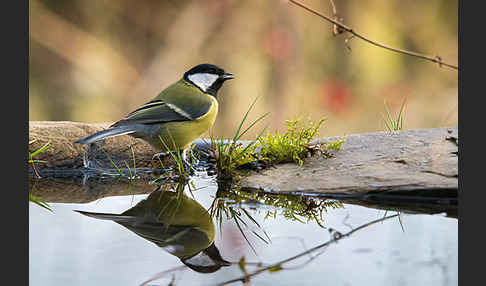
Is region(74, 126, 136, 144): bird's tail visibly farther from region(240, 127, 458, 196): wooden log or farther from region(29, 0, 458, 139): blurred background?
region(29, 0, 458, 139): blurred background

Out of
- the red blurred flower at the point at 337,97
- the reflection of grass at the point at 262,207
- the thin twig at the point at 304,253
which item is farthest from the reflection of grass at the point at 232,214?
the red blurred flower at the point at 337,97

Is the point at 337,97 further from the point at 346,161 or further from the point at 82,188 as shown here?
the point at 82,188

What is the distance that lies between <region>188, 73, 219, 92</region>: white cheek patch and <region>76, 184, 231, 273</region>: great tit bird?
41.2 inches

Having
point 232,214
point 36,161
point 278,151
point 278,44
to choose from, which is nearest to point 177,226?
point 232,214

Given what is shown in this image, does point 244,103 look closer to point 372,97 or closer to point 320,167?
point 372,97

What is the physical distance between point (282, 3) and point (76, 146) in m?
3.72

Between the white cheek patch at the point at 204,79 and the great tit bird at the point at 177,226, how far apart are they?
1.05 m

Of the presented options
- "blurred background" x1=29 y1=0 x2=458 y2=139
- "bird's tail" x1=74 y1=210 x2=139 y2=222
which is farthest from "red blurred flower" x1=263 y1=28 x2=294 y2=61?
"bird's tail" x1=74 y1=210 x2=139 y2=222

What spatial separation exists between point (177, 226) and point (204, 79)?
1587 mm

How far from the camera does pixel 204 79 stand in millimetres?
3350

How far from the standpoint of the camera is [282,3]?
6.06 m

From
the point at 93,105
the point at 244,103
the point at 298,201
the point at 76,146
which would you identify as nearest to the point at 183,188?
the point at 298,201

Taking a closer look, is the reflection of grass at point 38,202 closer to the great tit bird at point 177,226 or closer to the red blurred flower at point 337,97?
the great tit bird at point 177,226

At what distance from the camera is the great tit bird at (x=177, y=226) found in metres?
1.65
